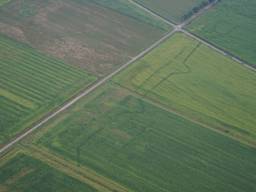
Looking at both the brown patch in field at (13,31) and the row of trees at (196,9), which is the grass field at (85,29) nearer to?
the brown patch in field at (13,31)

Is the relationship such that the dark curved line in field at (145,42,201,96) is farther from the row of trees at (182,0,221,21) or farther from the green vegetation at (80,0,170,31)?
the row of trees at (182,0,221,21)

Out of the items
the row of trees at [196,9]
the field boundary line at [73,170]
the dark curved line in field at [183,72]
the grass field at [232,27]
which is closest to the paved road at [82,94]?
the field boundary line at [73,170]

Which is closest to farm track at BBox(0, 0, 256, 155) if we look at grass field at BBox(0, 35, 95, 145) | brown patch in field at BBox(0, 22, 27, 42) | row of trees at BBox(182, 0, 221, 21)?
row of trees at BBox(182, 0, 221, 21)

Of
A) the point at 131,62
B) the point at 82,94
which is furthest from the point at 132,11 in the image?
the point at 82,94

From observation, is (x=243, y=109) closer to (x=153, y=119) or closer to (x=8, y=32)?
(x=153, y=119)

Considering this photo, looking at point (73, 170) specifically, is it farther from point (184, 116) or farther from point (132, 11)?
point (132, 11)

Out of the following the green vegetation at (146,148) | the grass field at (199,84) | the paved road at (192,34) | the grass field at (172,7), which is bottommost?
the green vegetation at (146,148)
